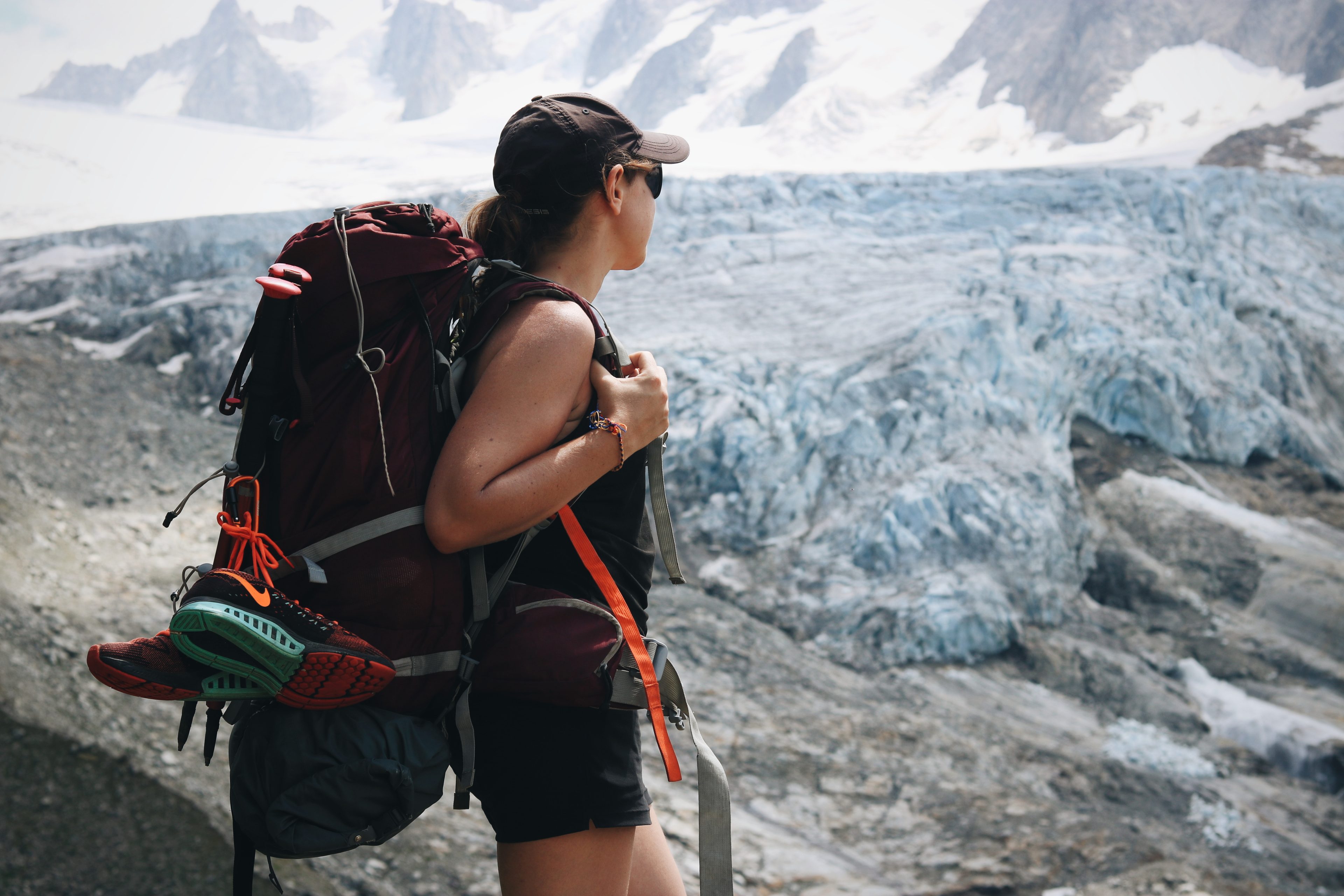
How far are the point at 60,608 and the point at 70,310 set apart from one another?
132 inches

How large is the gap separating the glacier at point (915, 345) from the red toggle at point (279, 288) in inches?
151

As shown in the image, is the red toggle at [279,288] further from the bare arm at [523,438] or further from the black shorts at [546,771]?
the black shorts at [546,771]

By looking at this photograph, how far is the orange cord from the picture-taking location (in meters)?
0.82

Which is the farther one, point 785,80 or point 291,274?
point 785,80

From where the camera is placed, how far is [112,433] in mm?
4973

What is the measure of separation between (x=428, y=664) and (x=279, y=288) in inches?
15.7

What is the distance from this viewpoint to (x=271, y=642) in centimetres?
75

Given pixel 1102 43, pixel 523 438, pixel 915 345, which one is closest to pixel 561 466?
pixel 523 438

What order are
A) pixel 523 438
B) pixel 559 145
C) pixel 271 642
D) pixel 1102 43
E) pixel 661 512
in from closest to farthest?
pixel 271 642 → pixel 523 438 → pixel 559 145 → pixel 661 512 → pixel 1102 43

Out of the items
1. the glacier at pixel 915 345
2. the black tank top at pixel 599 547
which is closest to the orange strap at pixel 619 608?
the black tank top at pixel 599 547

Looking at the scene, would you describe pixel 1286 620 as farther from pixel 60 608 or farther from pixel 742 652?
pixel 60 608

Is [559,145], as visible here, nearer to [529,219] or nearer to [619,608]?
[529,219]

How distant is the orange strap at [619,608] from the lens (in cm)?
94

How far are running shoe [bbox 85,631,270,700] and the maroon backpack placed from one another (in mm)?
95
